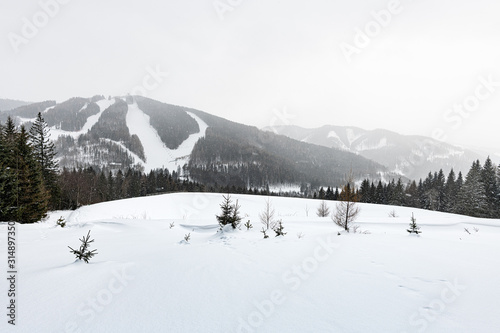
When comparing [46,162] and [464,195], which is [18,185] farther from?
[464,195]

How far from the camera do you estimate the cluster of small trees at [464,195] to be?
39.3m

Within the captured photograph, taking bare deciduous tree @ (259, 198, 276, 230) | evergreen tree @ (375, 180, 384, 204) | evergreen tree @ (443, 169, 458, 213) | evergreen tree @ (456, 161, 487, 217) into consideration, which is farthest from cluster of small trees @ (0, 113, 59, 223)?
evergreen tree @ (443, 169, 458, 213)

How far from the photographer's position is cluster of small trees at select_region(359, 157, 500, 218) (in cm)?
3934

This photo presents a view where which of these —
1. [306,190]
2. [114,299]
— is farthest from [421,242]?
[306,190]

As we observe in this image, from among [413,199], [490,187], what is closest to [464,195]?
[490,187]

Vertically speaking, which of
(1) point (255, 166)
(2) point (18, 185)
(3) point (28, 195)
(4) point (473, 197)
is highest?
(1) point (255, 166)

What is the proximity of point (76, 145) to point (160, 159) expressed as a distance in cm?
6188

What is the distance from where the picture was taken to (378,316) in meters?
2.91

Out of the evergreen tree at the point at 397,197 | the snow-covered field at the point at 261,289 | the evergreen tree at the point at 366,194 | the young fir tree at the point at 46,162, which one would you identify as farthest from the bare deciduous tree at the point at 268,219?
the evergreen tree at the point at 397,197

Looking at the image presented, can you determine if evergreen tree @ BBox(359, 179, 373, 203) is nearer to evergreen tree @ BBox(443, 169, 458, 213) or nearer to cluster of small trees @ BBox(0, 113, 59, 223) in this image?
evergreen tree @ BBox(443, 169, 458, 213)

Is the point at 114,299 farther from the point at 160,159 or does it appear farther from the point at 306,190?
the point at 160,159

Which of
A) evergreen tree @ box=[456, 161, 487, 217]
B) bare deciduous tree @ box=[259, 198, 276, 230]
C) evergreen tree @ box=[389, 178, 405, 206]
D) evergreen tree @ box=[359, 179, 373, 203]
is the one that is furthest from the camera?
evergreen tree @ box=[359, 179, 373, 203]

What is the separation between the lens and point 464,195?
1624 inches

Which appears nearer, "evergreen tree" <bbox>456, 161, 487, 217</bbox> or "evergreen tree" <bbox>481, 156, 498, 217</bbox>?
"evergreen tree" <bbox>456, 161, 487, 217</bbox>
